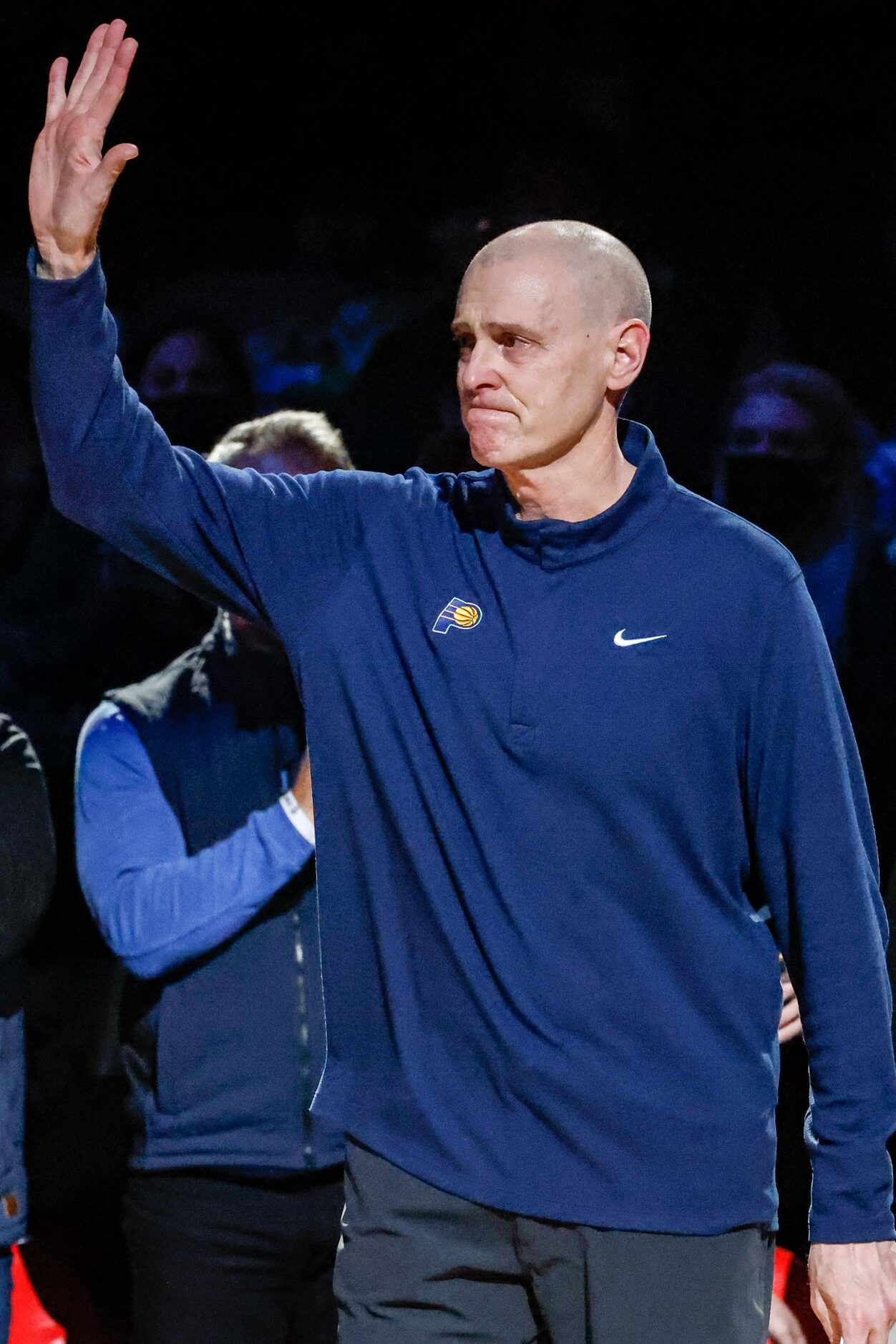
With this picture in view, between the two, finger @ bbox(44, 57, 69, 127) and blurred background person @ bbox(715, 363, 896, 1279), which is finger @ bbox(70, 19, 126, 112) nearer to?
finger @ bbox(44, 57, 69, 127)

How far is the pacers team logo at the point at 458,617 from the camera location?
65.1 inches

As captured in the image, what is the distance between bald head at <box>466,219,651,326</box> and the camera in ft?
5.63

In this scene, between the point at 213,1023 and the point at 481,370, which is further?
the point at 213,1023

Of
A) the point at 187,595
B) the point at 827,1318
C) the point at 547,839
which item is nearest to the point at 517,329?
the point at 547,839

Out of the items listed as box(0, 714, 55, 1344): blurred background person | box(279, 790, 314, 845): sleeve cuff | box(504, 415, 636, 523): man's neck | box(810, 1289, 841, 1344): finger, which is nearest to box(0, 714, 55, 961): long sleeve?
box(0, 714, 55, 1344): blurred background person

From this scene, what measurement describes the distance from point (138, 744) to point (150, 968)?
0.32m

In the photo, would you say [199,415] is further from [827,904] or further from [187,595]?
[827,904]

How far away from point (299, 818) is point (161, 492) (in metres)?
0.64

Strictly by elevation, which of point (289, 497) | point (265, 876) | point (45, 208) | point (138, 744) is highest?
point (45, 208)

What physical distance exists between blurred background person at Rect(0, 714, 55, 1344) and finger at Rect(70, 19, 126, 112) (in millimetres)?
1021

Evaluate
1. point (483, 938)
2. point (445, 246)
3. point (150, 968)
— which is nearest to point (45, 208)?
point (483, 938)

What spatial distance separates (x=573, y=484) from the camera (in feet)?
5.68

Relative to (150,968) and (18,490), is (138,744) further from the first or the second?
(18,490)

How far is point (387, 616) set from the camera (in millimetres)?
1687
